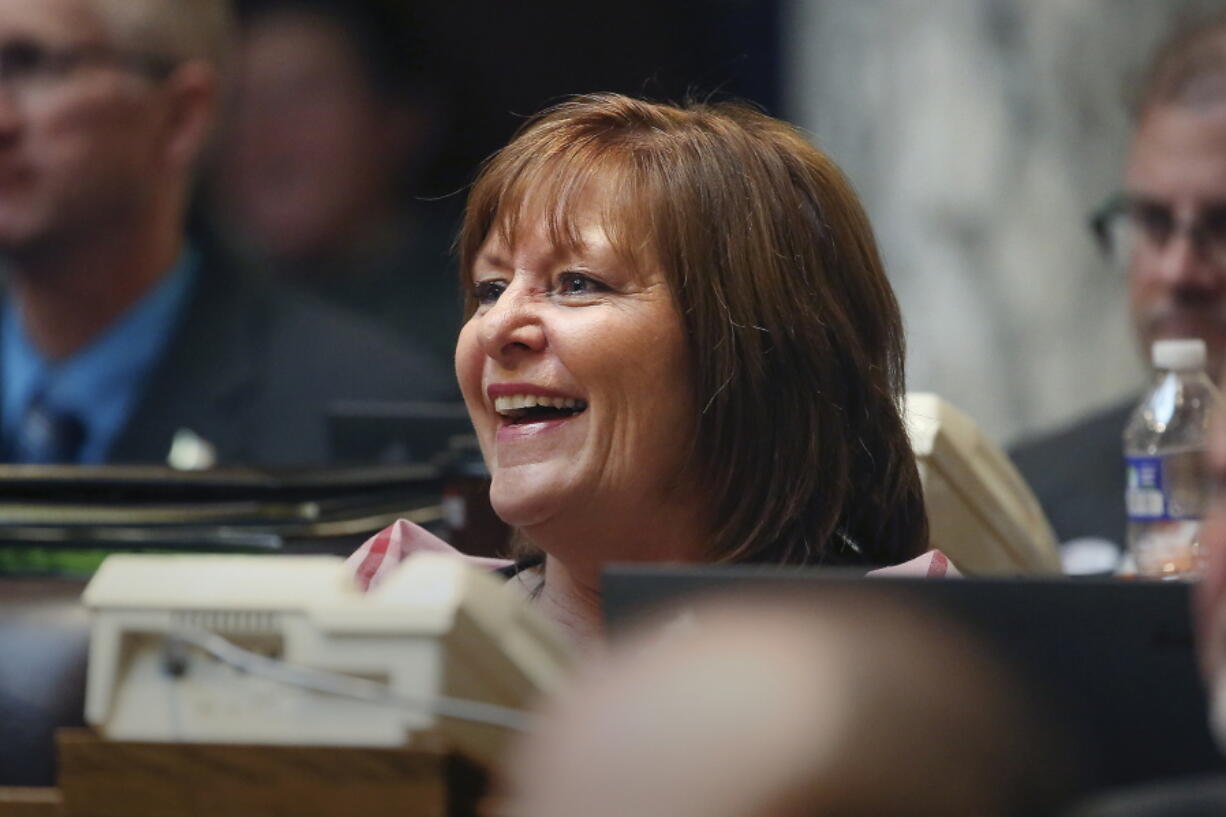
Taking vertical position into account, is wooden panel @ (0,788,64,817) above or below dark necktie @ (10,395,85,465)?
above

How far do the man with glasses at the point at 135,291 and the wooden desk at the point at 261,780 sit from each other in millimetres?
2350

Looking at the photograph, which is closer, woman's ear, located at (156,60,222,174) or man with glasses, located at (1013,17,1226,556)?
man with glasses, located at (1013,17,1226,556)

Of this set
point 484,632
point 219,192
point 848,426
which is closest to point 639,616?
point 484,632

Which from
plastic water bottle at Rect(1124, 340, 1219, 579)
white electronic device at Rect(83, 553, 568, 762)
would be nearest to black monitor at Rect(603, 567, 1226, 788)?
white electronic device at Rect(83, 553, 568, 762)

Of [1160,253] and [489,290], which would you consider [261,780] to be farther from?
[1160,253]

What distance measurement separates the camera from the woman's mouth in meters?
1.82

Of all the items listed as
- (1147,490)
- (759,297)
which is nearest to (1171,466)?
(1147,490)

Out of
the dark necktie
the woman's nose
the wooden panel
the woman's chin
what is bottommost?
the dark necktie

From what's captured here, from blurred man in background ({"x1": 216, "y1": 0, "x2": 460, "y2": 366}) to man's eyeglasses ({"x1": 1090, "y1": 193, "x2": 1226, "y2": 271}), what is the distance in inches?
54.0

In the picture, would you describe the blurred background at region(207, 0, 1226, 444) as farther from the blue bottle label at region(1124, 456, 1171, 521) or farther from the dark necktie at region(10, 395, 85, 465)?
the blue bottle label at region(1124, 456, 1171, 521)

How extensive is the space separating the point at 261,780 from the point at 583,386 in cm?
76

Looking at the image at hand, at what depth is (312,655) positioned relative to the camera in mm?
1137

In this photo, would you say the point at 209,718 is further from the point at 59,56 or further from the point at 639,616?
the point at 59,56

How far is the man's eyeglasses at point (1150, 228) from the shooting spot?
2996mm
